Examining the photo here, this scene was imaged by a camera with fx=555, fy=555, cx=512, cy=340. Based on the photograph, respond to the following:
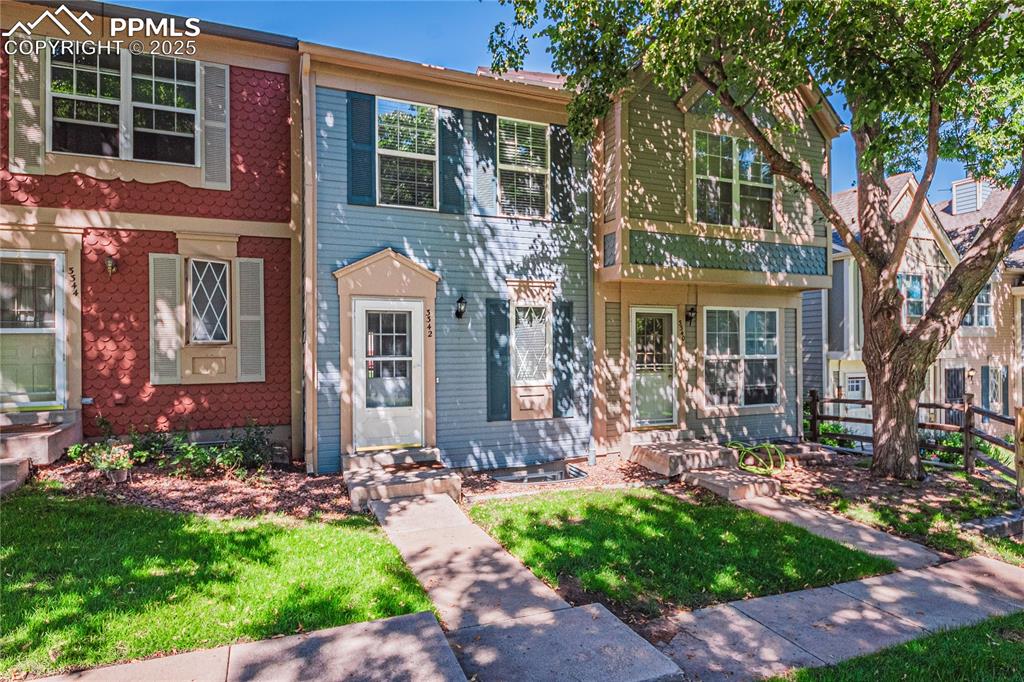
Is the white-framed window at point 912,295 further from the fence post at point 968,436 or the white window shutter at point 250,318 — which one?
the white window shutter at point 250,318

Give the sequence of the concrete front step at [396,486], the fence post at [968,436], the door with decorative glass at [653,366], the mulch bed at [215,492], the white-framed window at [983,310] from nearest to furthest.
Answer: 1. the mulch bed at [215,492]
2. the concrete front step at [396,486]
3. the fence post at [968,436]
4. the door with decorative glass at [653,366]
5. the white-framed window at [983,310]

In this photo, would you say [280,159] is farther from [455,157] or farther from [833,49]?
[833,49]

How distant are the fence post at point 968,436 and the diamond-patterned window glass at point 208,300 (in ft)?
36.7

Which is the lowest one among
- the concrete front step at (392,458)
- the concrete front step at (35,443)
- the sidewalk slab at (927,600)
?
the sidewalk slab at (927,600)

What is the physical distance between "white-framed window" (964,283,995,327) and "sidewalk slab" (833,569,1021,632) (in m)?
15.9

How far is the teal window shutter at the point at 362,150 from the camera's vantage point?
317 inches

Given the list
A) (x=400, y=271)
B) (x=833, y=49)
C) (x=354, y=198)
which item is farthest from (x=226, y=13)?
(x=833, y=49)

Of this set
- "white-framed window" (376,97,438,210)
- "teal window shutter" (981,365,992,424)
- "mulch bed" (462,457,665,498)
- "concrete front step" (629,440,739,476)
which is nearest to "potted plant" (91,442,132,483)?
"mulch bed" (462,457,665,498)

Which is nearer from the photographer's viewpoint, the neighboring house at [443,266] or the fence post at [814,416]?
the neighboring house at [443,266]

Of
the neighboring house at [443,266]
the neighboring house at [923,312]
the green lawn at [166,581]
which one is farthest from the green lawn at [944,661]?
the neighboring house at [923,312]

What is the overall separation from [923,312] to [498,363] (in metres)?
13.8

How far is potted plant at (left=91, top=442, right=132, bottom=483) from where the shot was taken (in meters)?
6.59

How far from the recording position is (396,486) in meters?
6.70

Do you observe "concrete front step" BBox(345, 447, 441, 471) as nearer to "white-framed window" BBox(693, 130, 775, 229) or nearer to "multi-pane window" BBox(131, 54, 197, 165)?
"multi-pane window" BBox(131, 54, 197, 165)
